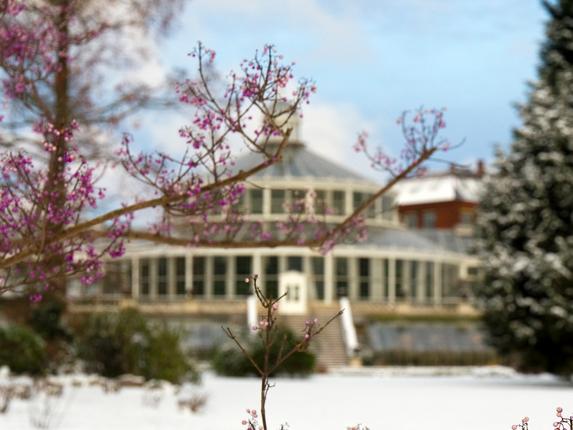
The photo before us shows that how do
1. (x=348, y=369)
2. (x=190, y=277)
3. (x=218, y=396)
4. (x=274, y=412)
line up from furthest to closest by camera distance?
(x=190, y=277) → (x=348, y=369) → (x=218, y=396) → (x=274, y=412)

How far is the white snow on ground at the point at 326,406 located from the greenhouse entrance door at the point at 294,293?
47.6ft

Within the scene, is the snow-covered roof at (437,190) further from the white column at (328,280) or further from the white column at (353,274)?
the white column at (328,280)

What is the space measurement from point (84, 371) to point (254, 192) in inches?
912

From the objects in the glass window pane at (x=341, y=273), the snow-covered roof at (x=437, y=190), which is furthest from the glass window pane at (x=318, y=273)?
the snow-covered roof at (x=437, y=190)

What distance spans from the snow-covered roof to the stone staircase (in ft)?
105

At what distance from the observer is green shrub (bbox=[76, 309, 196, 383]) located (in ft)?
74.2

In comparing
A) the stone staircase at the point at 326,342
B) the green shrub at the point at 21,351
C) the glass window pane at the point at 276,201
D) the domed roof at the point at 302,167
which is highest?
the domed roof at the point at 302,167

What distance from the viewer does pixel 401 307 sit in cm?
4281

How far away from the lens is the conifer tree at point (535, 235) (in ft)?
83.9

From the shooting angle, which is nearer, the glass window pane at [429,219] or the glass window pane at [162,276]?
the glass window pane at [162,276]

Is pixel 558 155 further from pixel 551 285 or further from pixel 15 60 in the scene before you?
pixel 15 60

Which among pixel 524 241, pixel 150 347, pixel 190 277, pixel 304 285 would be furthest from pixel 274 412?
pixel 190 277

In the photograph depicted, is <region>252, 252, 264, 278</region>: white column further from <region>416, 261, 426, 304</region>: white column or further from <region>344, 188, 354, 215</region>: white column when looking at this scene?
<region>416, 261, 426, 304</region>: white column

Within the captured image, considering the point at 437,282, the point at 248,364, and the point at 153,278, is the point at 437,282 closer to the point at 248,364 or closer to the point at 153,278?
the point at 153,278
